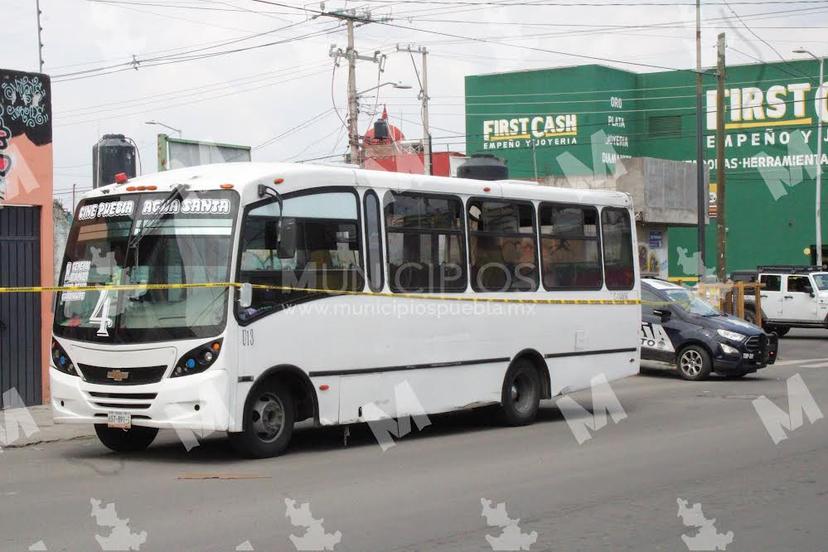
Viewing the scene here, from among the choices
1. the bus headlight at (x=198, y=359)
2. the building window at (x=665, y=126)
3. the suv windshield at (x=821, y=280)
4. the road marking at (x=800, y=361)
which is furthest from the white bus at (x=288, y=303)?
the building window at (x=665, y=126)

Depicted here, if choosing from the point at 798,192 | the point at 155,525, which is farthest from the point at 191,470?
the point at 798,192

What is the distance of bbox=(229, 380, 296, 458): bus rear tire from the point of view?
1123cm

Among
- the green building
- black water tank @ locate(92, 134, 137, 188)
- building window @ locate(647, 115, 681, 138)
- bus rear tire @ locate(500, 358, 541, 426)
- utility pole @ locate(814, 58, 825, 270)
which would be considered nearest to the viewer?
bus rear tire @ locate(500, 358, 541, 426)

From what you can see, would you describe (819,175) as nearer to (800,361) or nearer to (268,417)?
(800,361)

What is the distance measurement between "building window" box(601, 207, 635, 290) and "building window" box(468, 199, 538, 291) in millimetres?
1741

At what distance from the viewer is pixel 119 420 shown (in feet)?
36.4

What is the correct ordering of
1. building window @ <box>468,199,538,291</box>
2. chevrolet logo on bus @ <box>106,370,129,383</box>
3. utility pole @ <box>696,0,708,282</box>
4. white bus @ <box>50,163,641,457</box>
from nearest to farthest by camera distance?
white bus @ <box>50,163,641,457</box> → chevrolet logo on bus @ <box>106,370,129,383</box> → building window @ <box>468,199,538,291</box> → utility pole @ <box>696,0,708,282</box>

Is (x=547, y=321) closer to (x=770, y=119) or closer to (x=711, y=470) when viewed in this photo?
(x=711, y=470)

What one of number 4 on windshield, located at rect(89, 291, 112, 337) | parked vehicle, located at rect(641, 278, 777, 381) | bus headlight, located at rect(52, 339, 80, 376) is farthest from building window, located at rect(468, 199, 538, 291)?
parked vehicle, located at rect(641, 278, 777, 381)

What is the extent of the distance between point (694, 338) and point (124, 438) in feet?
41.3

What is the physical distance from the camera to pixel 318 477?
10.4 metres

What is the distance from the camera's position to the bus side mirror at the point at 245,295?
1103 centimetres

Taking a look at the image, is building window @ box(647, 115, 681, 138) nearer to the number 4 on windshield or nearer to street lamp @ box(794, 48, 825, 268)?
street lamp @ box(794, 48, 825, 268)

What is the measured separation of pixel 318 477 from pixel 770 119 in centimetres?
5854
